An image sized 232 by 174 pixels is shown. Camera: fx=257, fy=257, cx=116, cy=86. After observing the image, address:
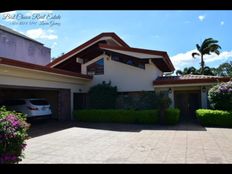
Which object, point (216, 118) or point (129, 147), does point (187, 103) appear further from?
point (129, 147)

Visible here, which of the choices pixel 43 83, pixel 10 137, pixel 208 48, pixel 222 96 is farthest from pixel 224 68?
pixel 10 137

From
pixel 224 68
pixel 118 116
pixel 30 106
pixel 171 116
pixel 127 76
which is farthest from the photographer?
pixel 224 68

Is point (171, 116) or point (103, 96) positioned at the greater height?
point (103, 96)

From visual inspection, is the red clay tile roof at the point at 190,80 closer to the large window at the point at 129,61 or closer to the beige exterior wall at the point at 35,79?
the large window at the point at 129,61

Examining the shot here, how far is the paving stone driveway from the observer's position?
7.31 meters

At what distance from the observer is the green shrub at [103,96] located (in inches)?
698

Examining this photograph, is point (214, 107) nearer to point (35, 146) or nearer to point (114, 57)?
point (114, 57)

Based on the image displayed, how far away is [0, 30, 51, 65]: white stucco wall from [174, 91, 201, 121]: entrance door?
14982 mm

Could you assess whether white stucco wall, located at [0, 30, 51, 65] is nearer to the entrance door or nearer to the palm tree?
the entrance door

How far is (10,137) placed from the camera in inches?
219

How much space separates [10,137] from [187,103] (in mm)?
14547

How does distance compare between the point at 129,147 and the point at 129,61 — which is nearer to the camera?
the point at 129,147

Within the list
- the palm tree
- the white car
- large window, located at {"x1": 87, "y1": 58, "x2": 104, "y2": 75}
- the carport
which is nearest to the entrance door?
large window, located at {"x1": 87, "y1": 58, "x2": 104, "y2": 75}

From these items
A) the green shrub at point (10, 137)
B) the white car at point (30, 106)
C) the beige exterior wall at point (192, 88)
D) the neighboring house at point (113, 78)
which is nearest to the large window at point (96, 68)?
the neighboring house at point (113, 78)
